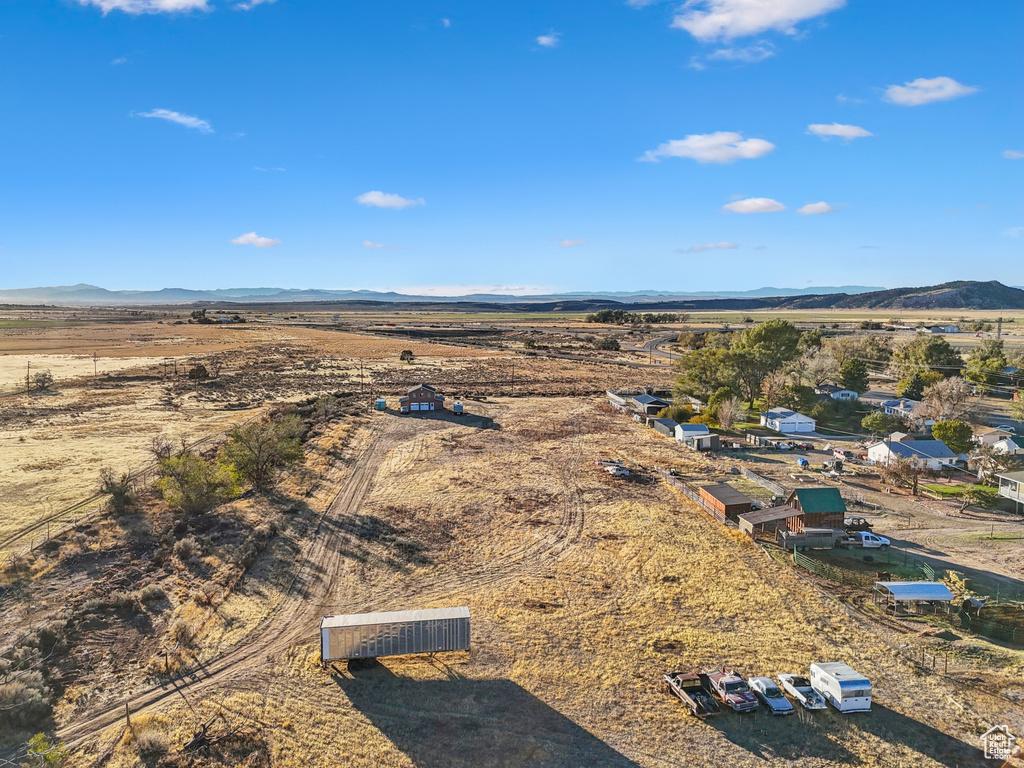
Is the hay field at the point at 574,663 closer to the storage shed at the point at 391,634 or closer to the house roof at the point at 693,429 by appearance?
the storage shed at the point at 391,634

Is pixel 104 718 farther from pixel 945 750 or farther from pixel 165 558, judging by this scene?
pixel 945 750

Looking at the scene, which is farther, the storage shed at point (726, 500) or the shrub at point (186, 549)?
the storage shed at point (726, 500)

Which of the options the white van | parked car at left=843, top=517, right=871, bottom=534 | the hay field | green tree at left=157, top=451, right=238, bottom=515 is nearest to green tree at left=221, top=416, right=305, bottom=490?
green tree at left=157, top=451, right=238, bottom=515

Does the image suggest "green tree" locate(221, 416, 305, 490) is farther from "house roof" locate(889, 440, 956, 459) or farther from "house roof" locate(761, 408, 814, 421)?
"house roof" locate(761, 408, 814, 421)

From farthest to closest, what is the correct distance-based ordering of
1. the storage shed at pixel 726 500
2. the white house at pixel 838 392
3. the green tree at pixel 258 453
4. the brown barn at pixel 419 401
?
1. the white house at pixel 838 392
2. the brown barn at pixel 419 401
3. the green tree at pixel 258 453
4. the storage shed at pixel 726 500

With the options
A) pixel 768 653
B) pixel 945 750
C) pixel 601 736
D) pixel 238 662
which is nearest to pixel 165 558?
pixel 238 662

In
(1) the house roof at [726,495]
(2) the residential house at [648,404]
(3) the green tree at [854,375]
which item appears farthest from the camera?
(3) the green tree at [854,375]

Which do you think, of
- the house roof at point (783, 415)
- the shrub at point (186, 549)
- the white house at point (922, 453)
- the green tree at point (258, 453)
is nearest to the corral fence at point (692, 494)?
the white house at point (922, 453)

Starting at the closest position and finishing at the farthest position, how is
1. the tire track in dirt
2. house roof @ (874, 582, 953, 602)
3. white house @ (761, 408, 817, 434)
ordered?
1. the tire track in dirt
2. house roof @ (874, 582, 953, 602)
3. white house @ (761, 408, 817, 434)
